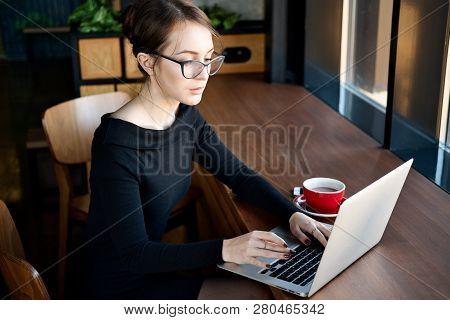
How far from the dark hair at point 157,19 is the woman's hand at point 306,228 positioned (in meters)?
0.43

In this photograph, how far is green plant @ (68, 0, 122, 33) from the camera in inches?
104

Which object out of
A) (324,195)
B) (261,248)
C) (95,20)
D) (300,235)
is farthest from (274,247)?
(95,20)

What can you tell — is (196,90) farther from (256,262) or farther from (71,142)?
(71,142)

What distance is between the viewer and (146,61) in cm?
129

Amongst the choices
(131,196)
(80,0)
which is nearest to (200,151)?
(131,196)

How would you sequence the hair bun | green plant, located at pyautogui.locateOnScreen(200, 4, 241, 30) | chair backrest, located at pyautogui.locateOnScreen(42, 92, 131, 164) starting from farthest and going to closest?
green plant, located at pyautogui.locateOnScreen(200, 4, 241, 30)
chair backrest, located at pyautogui.locateOnScreen(42, 92, 131, 164)
the hair bun

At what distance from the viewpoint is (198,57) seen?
126 cm

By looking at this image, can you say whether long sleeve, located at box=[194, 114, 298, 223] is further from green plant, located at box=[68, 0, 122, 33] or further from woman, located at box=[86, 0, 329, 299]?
green plant, located at box=[68, 0, 122, 33]

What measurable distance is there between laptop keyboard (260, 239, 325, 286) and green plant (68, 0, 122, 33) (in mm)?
1728

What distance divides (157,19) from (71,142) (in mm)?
788

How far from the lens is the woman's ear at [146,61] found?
128 cm

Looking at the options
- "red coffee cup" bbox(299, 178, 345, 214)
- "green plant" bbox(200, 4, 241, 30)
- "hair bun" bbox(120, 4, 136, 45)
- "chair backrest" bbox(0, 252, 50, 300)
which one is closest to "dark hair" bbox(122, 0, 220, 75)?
"hair bun" bbox(120, 4, 136, 45)

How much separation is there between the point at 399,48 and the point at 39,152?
5.17 feet

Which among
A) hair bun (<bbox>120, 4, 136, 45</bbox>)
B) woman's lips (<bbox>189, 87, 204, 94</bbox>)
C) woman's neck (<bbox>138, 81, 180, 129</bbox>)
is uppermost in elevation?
hair bun (<bbox>120, 4, 136, 45</bbox>)
